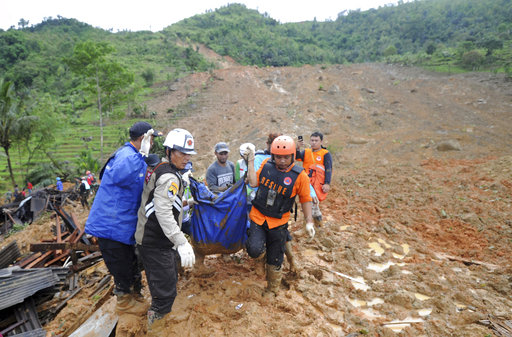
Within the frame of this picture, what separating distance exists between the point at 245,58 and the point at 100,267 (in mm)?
57486

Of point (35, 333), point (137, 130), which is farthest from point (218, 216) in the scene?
point (35, 333)

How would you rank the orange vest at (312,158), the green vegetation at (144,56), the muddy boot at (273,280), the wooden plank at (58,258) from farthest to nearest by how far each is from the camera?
the green vegetation at (144,56) → the orange vest at (312,158) → the wooden plank at (58,258) → the muddy boot at (273,280)

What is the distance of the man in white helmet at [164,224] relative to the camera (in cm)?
247

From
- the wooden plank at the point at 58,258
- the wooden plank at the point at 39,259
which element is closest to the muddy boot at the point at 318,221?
the wooden plank at the point at 58,258

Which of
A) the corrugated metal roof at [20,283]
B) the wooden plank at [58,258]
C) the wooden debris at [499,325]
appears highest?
the corrugated metal roof at [20,283]

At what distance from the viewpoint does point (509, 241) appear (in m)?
5.09

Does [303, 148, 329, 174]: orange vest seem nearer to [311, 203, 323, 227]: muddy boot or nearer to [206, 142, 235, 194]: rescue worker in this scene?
[311, 203, 323, 227]: muddy boot

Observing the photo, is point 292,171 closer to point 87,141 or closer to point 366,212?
point 366,212

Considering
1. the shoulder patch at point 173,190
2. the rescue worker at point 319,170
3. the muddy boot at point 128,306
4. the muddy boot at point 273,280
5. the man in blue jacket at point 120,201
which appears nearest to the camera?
the shoulder patch at point 173,190

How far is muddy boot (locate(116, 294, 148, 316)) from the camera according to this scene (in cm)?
308

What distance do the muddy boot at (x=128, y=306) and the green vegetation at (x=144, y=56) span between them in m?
15.9

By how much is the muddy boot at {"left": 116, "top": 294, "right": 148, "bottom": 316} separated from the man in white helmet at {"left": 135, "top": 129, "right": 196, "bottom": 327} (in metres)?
0.51

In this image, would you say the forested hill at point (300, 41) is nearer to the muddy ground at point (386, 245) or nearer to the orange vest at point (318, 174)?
the muddy ground at point (386, 245)

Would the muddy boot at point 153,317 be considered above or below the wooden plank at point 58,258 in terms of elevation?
above
